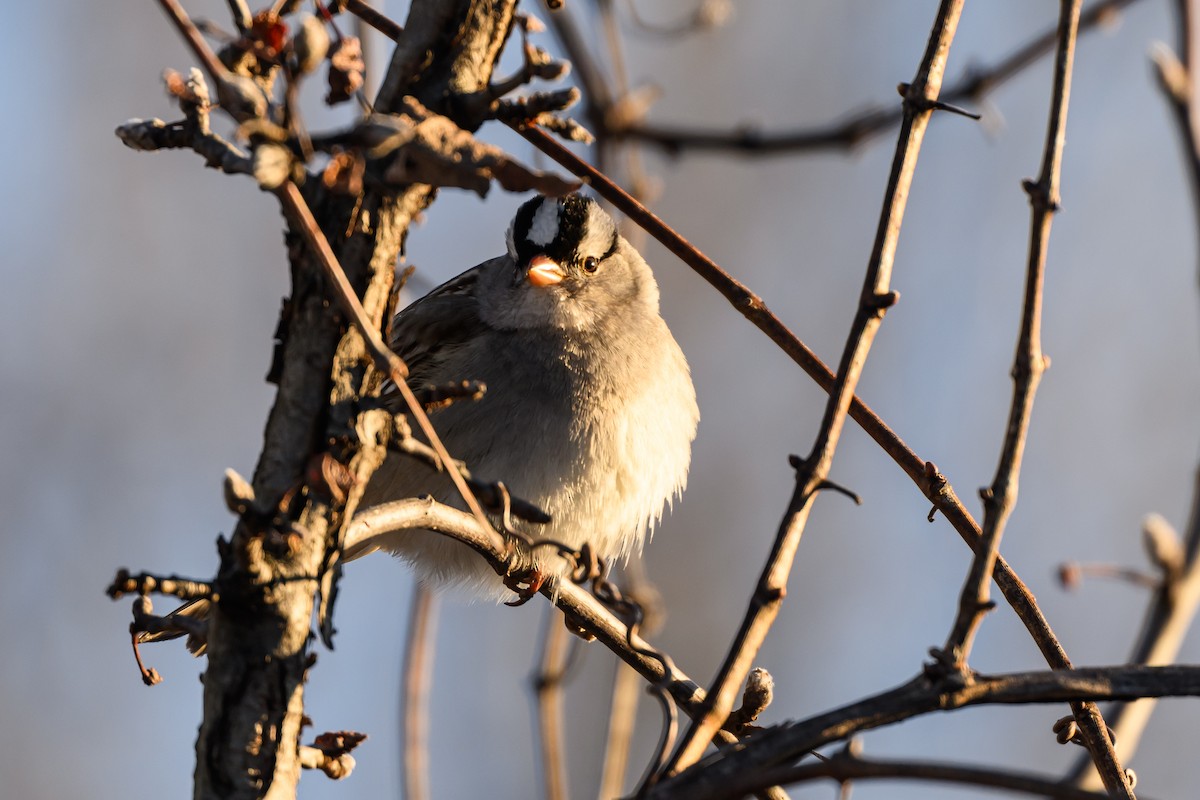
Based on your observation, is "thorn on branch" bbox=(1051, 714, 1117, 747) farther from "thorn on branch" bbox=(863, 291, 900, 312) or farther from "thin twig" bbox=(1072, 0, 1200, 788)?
"thorn on branch" bbox=(863, 291, 900, 312)

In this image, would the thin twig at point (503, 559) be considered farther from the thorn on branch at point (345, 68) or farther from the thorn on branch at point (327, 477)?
the thorn on branch at point (345, 68)

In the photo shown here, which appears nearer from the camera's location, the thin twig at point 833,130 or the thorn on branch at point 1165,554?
the thorn on branch at point 1165,554

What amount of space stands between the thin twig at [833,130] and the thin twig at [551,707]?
5.80ft

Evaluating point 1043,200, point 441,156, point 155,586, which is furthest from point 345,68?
point 1043,200

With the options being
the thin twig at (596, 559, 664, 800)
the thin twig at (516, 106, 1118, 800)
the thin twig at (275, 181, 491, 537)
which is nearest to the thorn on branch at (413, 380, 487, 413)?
the thin twig at (275, 181, 491, 537)

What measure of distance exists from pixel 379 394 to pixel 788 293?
22.8 feet

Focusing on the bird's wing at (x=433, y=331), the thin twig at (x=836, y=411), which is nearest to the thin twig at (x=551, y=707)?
the bird's wing at (x=433, y=331)

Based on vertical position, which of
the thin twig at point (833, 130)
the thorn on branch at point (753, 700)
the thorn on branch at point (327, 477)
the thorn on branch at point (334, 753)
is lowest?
the thorn on branch at point (334, 753)

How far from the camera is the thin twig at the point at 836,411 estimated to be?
1.60 m

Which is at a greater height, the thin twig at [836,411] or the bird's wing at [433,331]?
the bird's wing at [433,331]

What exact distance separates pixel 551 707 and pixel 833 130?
2.16 m

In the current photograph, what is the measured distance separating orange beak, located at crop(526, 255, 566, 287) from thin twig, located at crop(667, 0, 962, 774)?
235cm

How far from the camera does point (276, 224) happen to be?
8.54 m

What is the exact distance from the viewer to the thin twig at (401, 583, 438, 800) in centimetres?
314
